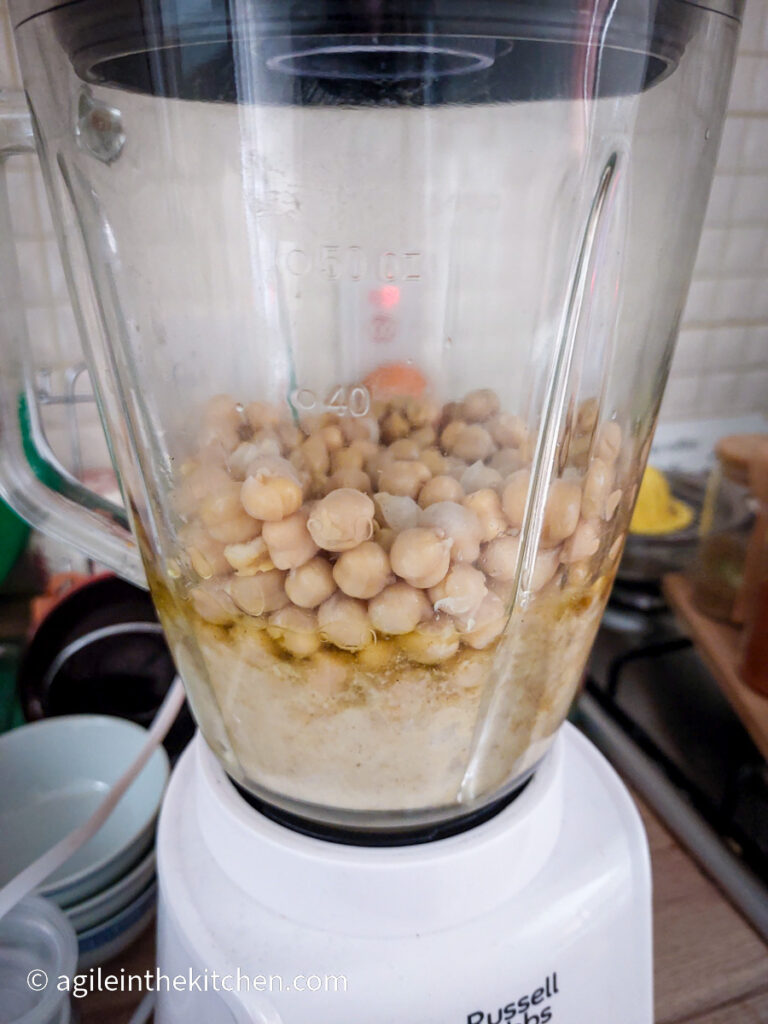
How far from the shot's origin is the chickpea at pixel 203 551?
0.30 metres

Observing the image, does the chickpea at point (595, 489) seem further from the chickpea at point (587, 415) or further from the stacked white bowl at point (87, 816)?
the stacked white bowl at point (87, 816)

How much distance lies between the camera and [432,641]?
284mm

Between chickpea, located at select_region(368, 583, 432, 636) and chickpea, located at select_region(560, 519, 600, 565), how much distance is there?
0.07m

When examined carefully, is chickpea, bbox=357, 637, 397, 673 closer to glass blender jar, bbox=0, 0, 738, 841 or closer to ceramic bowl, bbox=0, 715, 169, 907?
glass blender jar, bbox=0, 0, 738, 841

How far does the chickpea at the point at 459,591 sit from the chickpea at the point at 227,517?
7cm

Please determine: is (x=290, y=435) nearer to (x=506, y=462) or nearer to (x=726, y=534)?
(x=506, y=462)

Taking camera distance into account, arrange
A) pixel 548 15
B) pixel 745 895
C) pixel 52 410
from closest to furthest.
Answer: pixel 548 15 < pixel 745 895 < pixel 52 410

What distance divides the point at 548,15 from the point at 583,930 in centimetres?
35

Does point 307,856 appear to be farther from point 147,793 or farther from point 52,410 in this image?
point 52,410

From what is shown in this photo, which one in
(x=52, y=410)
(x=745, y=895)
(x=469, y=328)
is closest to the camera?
(x=469, y=328)

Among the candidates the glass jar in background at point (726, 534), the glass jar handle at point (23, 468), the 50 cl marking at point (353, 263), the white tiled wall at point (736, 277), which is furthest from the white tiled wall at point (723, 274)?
the 50 cl marking at point (353, 263)

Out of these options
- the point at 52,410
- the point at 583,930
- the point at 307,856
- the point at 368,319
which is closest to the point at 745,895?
the point at 583,930

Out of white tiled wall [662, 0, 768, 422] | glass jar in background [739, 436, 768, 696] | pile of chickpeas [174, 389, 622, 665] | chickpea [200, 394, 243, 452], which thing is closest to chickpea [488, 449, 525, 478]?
pile of chickpeas [174, 389, 622, 665]

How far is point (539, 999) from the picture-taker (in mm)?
308
